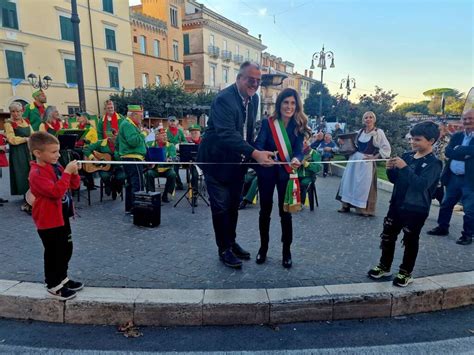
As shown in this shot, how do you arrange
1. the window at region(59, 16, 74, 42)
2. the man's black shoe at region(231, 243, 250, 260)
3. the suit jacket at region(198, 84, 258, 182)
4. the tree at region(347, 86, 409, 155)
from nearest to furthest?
1. the suit jacket at region(198, 84, 258, 182)
2. the man's black shoe at region(231, 243, 250, 260)
3. the tree at region(347, 86, 409, 155)
4. the window at region(59, 16, 74, 42)

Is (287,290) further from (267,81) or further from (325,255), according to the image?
(267,81)

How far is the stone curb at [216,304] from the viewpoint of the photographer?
2975 millimetres

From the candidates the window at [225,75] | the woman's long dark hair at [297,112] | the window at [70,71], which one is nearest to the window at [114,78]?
the window at [70,71]

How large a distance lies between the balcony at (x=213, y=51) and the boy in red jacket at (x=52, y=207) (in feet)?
156

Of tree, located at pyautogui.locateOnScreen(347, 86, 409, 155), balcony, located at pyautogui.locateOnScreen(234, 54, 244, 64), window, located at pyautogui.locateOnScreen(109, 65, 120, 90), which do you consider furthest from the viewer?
balcony, located at pyautogui.locateOnScreen(234, 54, 244, 64)

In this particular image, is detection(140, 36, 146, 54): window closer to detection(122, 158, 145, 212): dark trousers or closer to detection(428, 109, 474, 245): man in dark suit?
detection(122, 158, 145, 212): dark trousers

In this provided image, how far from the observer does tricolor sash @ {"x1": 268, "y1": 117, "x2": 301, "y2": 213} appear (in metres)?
3.63

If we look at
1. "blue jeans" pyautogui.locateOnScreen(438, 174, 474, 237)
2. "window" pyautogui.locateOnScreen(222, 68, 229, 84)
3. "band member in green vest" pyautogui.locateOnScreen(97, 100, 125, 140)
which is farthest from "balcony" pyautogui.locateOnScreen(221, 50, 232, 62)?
"blue jeans" pyautogui.locateOnScreen(438, 174, 474, 237)

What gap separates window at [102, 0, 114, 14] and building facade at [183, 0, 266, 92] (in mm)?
15565

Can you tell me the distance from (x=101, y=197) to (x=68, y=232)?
432 centimetres

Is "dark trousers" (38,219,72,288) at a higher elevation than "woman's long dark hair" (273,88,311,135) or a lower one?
lower

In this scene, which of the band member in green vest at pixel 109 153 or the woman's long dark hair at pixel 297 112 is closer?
the woman's long dark hair at pixel 297 112

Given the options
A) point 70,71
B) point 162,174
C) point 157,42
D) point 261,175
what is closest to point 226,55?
point 157,42

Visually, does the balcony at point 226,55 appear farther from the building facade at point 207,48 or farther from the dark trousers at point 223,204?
the dark trousers at point 223,204
